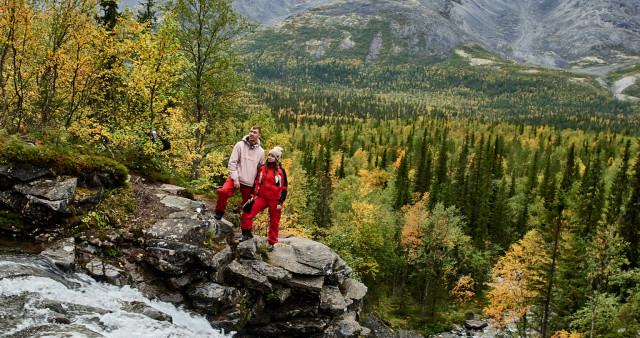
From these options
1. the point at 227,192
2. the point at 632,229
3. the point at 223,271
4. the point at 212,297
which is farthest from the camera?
the point at 632,229

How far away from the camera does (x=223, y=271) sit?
37.3 feet

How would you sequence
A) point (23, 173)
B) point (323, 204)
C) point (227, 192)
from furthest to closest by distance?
point (323, 204), point (227, 192), point (23, 173)

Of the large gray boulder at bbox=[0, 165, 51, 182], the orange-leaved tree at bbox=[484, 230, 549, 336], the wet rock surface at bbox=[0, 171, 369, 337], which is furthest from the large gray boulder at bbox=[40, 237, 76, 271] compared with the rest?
the orange-leaved tree at bbox=[484, 230, 549, 336]

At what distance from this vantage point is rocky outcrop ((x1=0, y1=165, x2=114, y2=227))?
9.26 meters

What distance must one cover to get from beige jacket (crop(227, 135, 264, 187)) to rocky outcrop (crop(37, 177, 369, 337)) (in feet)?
6.55

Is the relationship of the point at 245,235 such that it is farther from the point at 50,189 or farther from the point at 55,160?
the point at 55,160

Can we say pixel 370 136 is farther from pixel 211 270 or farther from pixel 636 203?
pixel 211 270

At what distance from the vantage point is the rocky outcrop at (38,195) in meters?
9.26

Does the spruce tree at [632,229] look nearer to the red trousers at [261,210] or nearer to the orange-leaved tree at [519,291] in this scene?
the orange-leaved tree at [519,291]

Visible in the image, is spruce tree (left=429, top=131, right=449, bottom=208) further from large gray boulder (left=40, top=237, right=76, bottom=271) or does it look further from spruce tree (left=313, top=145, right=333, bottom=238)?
large gray boulder (left=40, top=237, right=76, bottom=271)

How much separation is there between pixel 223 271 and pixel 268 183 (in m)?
3.10

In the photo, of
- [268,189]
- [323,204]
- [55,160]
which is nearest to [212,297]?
[268,189]

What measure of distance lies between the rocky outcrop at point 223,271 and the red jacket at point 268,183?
6.13 feet

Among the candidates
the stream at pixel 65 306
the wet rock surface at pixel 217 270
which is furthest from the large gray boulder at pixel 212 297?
the stream at pixel 65 306
